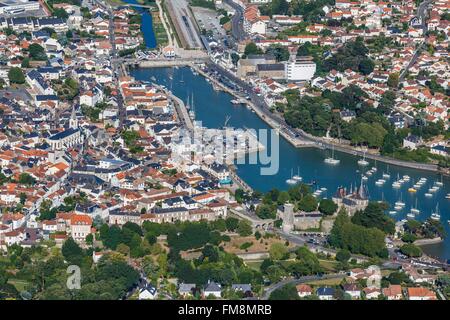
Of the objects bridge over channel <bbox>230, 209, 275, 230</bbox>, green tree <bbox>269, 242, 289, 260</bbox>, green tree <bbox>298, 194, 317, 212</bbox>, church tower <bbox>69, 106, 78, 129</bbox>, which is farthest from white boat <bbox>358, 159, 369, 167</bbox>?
green tree <bbox>269, 242, 289, 260</bbox>

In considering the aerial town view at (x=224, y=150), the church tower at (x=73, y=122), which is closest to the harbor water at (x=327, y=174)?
the aerial town view at (x=224, y=150)

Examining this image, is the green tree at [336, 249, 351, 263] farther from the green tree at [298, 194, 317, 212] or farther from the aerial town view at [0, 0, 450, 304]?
the green tree at [298, 194, 317, 212]

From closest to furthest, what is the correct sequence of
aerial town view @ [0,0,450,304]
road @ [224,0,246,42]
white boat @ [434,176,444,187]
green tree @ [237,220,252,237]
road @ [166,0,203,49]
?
aerial town view @ [0,0,450,304], green tree @ [237,220,252,237], white boat @ [434,176,444,187], road @ [166,0,203,49], road @ [224,0,246,42]

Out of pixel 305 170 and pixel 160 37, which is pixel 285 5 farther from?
pixel 305 170

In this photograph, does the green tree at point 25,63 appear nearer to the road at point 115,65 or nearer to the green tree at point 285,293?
the road at point 115,65

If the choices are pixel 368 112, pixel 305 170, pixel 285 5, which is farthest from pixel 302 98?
pixel 285 5

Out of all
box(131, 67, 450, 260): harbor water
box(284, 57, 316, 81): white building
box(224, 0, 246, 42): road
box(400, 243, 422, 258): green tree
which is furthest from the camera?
box(224, 0, 246, 42): road

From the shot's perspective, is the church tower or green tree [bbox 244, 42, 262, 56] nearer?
the church tower
